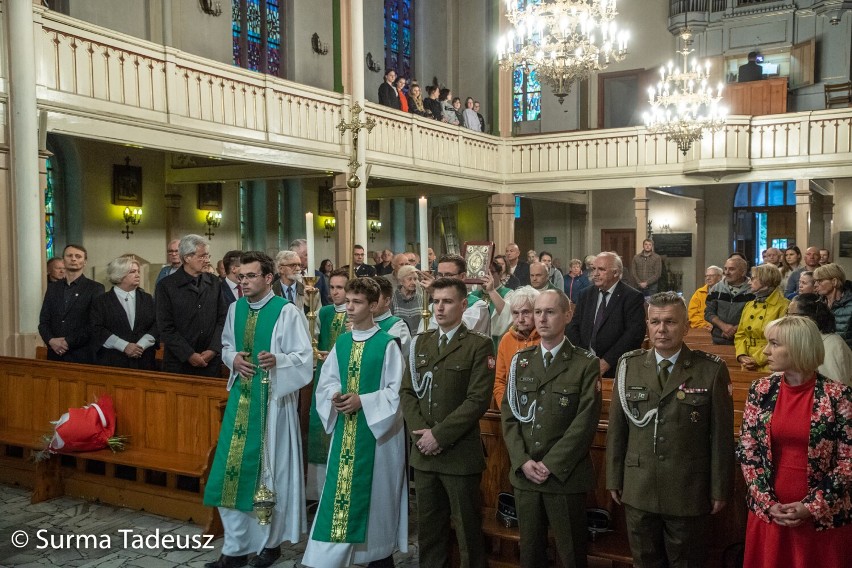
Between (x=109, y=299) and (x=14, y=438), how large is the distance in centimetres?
119

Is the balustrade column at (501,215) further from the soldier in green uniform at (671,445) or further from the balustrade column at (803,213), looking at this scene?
the soldier in green uniform at (671,445)

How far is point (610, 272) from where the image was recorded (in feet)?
15.7

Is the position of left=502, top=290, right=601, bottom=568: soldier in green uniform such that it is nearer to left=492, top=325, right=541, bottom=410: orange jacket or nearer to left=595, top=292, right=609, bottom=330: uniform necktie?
left=492, top=325, right=541, bottom=410: orange jacket

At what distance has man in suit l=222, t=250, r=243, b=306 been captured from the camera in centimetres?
602

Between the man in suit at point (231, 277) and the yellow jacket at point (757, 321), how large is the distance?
3.57m

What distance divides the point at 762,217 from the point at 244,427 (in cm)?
1654

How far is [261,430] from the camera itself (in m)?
4.25

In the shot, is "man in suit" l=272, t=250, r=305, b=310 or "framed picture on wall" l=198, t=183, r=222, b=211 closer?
"man in suit" l=272, t=250, r=305, b=310

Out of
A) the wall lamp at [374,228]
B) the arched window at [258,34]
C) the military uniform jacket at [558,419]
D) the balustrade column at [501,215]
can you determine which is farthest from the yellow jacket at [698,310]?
the wall lamp at [374,228]

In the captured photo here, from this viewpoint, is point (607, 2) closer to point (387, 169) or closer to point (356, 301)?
point (387, 169)

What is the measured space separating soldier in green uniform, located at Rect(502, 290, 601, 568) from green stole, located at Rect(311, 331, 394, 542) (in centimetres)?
79

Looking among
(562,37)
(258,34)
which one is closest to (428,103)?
(258,34)

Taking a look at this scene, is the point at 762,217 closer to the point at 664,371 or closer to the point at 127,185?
the point at 127,185

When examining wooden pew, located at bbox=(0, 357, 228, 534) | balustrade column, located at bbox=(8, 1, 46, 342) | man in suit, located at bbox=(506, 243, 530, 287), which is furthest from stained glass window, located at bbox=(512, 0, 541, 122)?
wooden pew, located at bbox=(0, 357, 228, 534)
